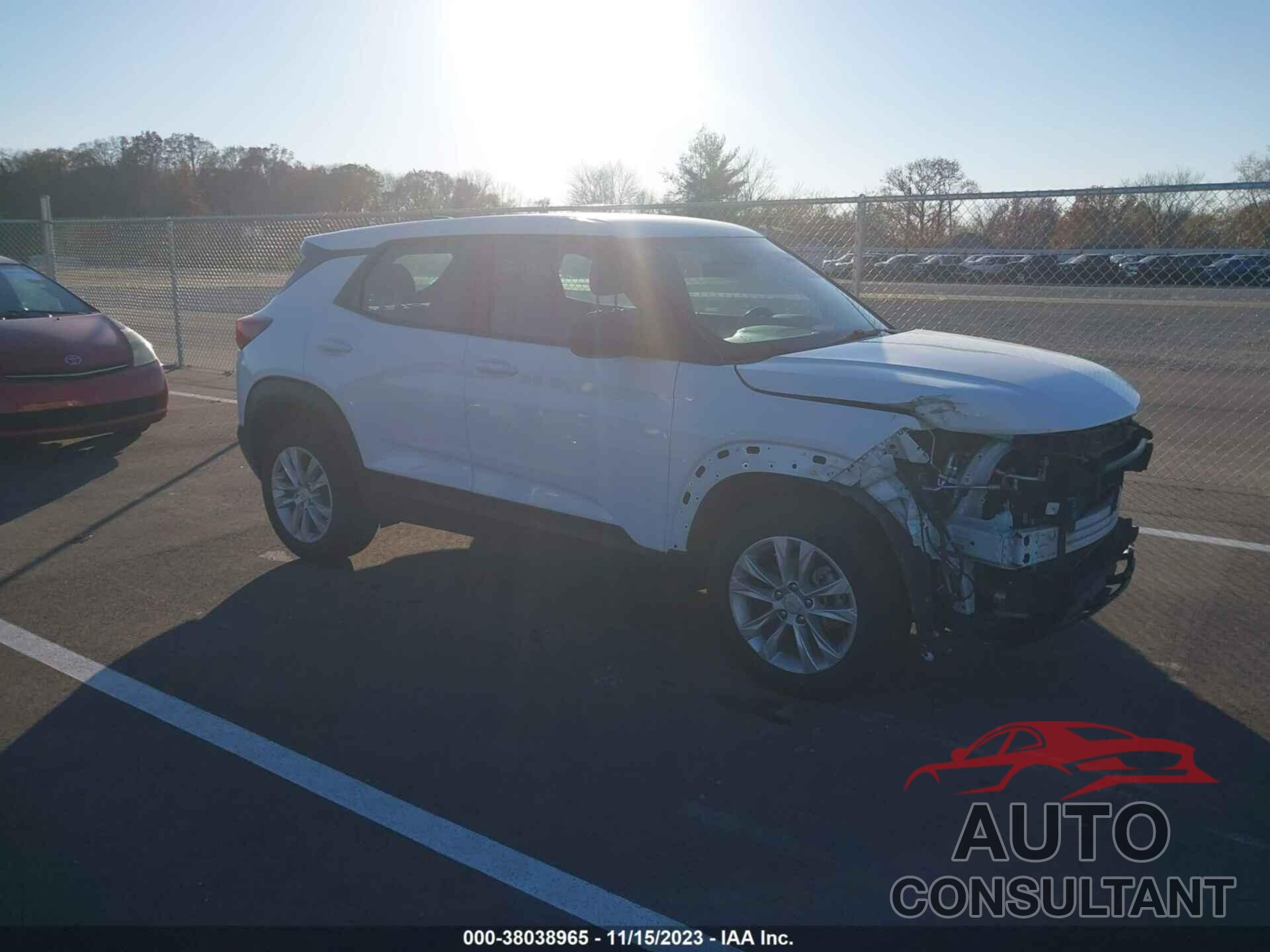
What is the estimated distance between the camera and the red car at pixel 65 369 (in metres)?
8.57

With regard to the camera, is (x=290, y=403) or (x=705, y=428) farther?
(x=290, y=403)

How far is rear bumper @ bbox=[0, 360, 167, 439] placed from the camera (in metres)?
8.50

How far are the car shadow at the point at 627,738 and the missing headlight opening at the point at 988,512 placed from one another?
0.55 m

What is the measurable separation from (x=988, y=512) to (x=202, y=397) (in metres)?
10.6

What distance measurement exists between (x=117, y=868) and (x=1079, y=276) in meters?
7.08

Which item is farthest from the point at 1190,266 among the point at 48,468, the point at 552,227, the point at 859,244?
the point at 48,468

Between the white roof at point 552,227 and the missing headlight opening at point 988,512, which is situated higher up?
the white roof at point 552,227

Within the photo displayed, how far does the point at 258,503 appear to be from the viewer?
7.71 meters

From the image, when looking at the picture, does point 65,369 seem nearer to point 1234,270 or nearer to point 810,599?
point 810,599

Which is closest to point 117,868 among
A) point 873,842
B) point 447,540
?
point 873,842

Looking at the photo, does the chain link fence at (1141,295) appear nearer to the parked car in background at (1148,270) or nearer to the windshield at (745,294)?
the parked car in background at (1148,270)

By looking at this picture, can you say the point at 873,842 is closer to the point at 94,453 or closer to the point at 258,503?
the point at 258,503

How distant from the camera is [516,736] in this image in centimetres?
414

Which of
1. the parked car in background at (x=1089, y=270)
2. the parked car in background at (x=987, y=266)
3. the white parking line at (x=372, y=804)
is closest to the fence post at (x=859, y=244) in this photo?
the parked car in background at (x=987, y=266)
